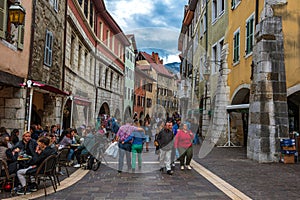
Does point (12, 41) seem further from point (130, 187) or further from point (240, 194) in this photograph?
point (240, 194)

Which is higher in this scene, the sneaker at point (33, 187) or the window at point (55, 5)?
the window at point (55, 5)

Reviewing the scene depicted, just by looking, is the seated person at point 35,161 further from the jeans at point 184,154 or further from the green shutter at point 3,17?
the jeans at point 184,154

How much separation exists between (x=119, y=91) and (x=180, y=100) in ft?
20.4

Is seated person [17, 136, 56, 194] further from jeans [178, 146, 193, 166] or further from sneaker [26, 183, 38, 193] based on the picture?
jeans [178, 146, 193, 166]

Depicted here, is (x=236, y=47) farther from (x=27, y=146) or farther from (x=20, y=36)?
(x=27, y=146)

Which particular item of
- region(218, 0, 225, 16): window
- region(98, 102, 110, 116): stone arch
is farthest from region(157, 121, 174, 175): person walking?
region(98, 102, 110, 116): stone arch

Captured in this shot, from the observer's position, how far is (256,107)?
10773 millimetres

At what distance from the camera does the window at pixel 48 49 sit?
39.0ft

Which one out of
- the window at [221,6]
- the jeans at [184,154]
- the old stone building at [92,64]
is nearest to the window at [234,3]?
the window at [221,6]

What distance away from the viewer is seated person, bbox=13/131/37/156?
7.03m

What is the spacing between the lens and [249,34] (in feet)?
Answer: 43.0

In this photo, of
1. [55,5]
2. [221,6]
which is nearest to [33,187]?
[55,5]

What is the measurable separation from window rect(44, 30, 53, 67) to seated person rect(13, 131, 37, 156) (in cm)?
513

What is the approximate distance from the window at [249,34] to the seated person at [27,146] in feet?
30.9
